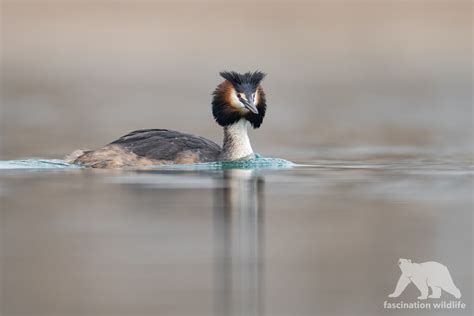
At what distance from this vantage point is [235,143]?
Result: 17.7 meters

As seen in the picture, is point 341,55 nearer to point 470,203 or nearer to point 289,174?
point 289,174

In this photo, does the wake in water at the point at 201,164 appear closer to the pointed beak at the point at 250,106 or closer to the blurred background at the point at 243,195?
the blurred background at the point at 243,195

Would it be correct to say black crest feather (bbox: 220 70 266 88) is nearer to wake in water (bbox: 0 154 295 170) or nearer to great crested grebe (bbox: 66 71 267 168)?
great crested grebe (bbox: 66 71 267 168)

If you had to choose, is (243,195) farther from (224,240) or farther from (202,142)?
(202,142)

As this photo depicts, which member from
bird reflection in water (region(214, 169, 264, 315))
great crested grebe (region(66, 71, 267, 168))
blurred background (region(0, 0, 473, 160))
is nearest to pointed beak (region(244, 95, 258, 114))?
great crested grebe (region(66, 71, 267, 168))

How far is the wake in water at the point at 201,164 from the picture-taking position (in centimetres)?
1745

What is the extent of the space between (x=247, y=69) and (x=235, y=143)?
64.8 ft

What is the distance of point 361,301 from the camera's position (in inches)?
388

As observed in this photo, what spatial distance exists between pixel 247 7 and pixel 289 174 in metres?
37.5

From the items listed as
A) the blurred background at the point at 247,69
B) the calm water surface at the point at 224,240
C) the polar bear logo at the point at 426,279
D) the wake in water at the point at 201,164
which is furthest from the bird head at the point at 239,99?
the polar bear logo at the point at 426,279

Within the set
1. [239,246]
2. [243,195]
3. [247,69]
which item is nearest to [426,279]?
[239,246]

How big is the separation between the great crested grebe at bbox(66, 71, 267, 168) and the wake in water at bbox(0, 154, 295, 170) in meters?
0.07

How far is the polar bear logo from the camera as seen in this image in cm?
1041

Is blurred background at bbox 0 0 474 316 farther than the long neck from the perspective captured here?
No
